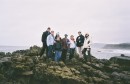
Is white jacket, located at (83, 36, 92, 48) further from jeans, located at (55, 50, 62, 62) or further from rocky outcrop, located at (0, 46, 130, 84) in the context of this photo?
jeans, located at (55, 50, 62, 62)

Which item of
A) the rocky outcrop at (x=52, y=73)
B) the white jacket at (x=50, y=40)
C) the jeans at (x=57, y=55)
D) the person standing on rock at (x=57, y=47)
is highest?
the white jacket at (x=50, y=40)

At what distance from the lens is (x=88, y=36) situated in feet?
102

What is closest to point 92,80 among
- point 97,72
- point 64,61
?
point 97,72

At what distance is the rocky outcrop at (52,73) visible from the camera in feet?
83.6

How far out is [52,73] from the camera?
25.4 m

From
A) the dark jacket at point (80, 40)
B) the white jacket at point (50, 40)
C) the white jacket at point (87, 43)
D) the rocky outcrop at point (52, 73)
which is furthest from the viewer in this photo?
the dark jacket at point (80, 40)

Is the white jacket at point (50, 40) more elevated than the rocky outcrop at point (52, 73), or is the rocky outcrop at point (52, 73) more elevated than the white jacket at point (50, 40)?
the white jacket at point (50, 40)

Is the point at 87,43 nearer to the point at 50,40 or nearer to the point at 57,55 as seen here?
the point at 57,55

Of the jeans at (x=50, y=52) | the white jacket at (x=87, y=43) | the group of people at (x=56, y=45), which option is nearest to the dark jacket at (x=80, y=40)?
the white jacket at (x=87, y=43)

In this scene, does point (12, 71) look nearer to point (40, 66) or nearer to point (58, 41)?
point (40, 66)

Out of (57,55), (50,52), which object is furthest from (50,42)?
(57,55)

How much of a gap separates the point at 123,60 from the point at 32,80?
10.6 metres

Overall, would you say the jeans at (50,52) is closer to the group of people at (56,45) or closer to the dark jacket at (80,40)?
the group of people at (56,45)

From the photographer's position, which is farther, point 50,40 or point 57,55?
point 57,55
